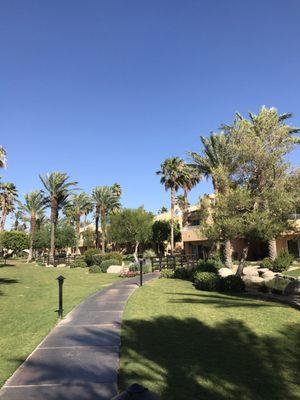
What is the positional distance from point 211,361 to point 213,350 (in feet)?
2.42

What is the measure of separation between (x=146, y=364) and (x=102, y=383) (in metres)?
1.14

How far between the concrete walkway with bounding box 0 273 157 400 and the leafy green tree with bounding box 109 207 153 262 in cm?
4224

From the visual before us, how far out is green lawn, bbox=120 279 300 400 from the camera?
5984mm

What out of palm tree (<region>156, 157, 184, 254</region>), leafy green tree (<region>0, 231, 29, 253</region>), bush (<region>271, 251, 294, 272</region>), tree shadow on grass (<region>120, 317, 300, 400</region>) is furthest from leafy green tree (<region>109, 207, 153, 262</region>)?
tree shadow on grass (<region>120, 317, 300, 400</region>)

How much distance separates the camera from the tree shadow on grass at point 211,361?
232 inches

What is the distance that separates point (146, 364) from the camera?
7.01 meters

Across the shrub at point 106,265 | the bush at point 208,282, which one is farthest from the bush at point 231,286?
the shrub at point 106,265

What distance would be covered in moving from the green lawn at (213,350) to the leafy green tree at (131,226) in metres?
39.9

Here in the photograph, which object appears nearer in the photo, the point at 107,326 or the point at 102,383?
the point at 102,383

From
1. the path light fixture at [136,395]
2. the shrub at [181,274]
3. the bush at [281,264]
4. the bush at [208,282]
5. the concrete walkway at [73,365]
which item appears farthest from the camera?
the bush at [281,264]

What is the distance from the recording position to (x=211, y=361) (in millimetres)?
7215

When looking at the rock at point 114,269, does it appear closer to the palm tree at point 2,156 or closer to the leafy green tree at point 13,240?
the palm tree at point 2,156

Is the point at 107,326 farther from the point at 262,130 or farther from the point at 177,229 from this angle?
the point at 177,229

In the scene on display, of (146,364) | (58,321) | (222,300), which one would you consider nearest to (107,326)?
(58,321)
